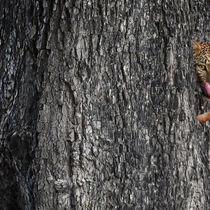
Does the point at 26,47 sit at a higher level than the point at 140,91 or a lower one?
higher

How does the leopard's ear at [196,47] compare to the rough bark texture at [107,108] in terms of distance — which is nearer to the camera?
the rough bark texture at [107,108]

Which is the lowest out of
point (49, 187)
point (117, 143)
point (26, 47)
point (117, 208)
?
point (117, 208)

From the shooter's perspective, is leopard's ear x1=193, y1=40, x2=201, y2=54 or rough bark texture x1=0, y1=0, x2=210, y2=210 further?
leopard's ear x1=193, y1=40, x2=201, y2=54

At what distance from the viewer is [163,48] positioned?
10.1 feet

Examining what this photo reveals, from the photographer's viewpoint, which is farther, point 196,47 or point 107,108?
point 196,47

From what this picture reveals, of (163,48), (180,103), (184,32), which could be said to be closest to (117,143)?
(180,103)

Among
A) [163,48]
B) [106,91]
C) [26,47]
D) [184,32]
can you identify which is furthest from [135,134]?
[26,47]

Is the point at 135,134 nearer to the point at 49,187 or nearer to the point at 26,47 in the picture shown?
the point at 49,187

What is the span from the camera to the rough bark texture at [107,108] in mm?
2988

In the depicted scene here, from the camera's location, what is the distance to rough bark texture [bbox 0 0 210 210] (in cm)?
299

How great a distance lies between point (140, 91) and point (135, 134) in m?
0.32

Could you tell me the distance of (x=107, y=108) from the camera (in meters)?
3.01

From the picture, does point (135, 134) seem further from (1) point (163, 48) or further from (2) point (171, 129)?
(1) point (163, 48)

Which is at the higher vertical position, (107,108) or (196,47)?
(196,47)
